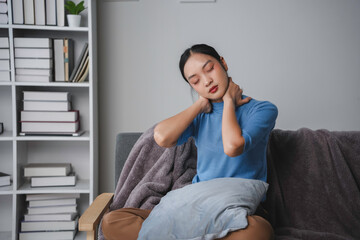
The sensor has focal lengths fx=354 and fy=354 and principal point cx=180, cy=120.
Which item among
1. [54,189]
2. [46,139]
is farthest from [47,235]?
[46,139]

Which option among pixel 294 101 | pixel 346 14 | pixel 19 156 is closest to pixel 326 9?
pixel 346 14

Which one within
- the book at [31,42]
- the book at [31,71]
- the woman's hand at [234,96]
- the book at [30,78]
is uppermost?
the book at [31,42]

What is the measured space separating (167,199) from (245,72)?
4.37ft

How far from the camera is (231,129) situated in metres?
1.28

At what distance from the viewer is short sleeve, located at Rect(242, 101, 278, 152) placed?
129 cm

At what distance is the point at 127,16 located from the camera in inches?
93.1

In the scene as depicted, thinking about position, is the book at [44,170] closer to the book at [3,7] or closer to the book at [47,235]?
the book at [47,235]

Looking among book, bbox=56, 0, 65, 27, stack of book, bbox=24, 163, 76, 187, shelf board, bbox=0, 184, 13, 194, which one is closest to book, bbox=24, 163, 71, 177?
stack of book, bbox=24, 163, 76, 187

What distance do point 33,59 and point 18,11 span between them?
0.30 metres

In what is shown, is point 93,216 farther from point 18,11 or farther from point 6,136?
point 18,11

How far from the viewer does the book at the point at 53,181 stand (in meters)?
2.26

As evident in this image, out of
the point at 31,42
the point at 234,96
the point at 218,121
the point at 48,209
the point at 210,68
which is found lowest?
the point at 48,209

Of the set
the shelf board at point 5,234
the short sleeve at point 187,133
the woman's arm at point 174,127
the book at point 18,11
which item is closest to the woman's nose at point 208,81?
the woman's arm at point 174,127

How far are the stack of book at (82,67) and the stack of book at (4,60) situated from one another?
39cm
